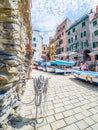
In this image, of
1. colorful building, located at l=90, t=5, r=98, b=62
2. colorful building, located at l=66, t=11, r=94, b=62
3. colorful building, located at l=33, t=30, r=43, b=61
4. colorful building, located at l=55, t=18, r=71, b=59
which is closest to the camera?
colorful building, located at l=90, t=5, r=98, b=62

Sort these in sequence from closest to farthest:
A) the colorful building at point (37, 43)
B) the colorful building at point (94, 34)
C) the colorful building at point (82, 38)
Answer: the colorful building at point (94, 34) → the colorful building at point (82, 38) → the colorful building at point (37, 43)

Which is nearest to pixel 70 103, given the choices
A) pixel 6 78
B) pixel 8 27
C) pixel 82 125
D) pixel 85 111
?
pixel 85 111

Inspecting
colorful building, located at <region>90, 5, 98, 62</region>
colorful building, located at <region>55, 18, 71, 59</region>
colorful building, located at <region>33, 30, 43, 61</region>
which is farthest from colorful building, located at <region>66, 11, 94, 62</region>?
colorful building, located at <region>33, 30, 43, 61</region>

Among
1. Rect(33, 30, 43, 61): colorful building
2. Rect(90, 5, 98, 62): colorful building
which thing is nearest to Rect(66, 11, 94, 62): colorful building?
Rect(90, 5, 98, 62): colorful building

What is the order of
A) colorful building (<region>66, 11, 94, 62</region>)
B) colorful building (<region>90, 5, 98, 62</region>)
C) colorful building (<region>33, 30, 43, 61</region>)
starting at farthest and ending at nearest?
colorful building (<region>33, 30, 43, 61</region>) < colorful building (<region>66, 11, 94, 62</region>) < colorful building (<region>90, 5, 98, 62</region>)

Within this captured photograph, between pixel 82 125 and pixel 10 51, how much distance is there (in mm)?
2653

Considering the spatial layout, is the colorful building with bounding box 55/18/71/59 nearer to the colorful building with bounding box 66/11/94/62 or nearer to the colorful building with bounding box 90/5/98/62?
the colorful building with bounding box 66/11/94/62

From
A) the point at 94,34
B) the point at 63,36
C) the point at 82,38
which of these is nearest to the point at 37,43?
the point at 63,36

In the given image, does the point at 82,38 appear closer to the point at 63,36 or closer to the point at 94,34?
the point at 94,34

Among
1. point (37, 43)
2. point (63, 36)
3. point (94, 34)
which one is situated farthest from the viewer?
point (37, 43)

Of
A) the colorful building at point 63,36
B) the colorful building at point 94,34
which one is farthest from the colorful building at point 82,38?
the colorful building at point 63,36

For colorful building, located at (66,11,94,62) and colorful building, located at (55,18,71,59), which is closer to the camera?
colorful building, located at (66,11,94,62)

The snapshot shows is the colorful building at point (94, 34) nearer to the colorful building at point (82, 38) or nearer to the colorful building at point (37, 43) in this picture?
the colorful building at point (82, 38)

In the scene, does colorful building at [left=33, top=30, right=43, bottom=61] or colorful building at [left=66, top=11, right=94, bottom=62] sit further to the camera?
colorful building at [left=33, top=30, right=43, bottom=61]
